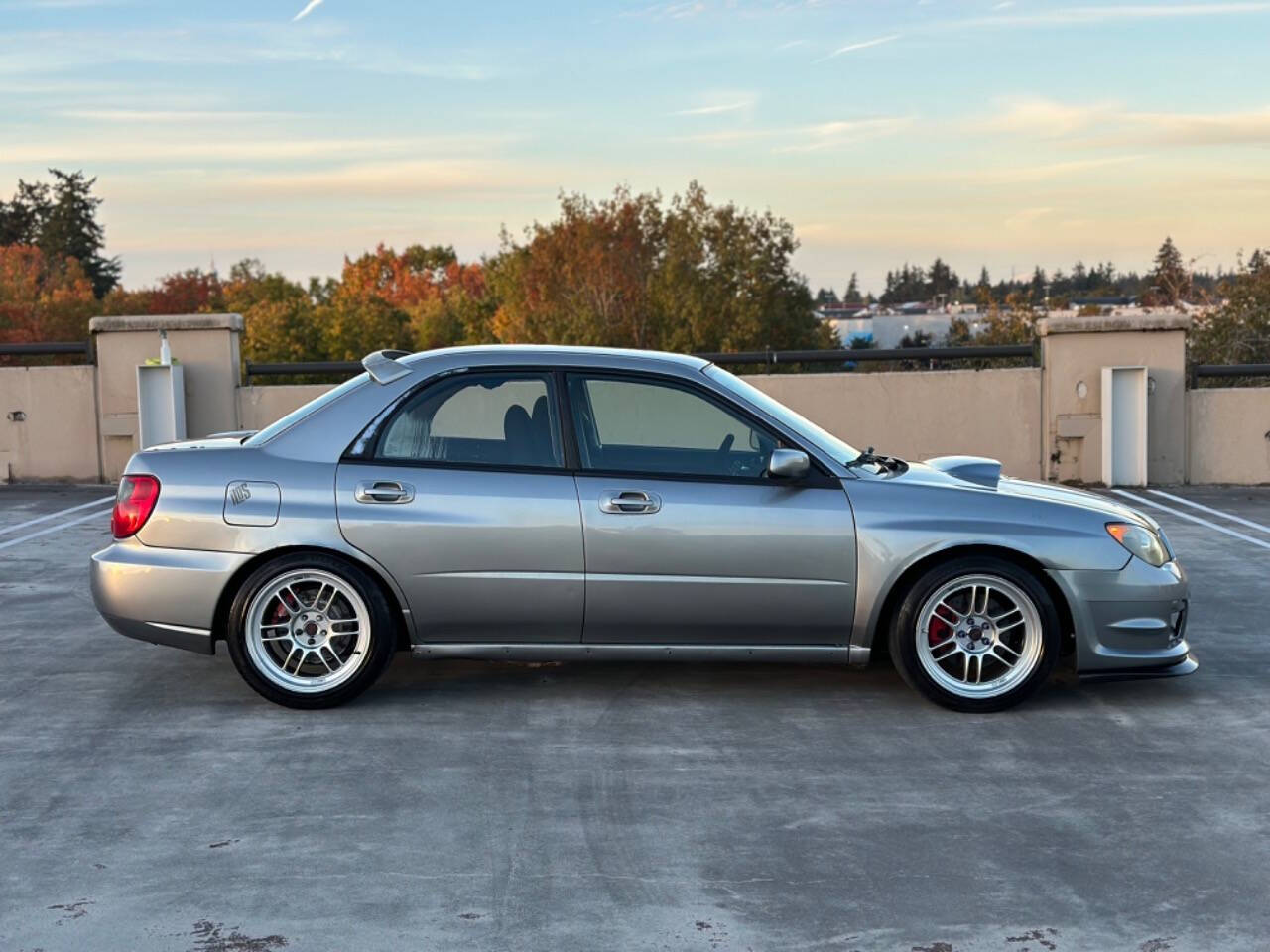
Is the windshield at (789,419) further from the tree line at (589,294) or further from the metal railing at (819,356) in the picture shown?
the tree line at (589,294)

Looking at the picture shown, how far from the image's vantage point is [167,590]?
20.9ft

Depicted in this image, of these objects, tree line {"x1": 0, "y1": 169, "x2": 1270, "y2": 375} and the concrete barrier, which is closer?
the concrete barrier

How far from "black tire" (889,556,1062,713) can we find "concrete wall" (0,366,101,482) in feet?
35.1

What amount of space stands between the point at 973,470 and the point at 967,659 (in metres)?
1.02

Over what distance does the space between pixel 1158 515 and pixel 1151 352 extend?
2561 mm

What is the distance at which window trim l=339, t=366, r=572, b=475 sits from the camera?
6.40m

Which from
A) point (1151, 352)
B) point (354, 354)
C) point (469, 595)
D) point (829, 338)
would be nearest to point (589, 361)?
point (469, 595)

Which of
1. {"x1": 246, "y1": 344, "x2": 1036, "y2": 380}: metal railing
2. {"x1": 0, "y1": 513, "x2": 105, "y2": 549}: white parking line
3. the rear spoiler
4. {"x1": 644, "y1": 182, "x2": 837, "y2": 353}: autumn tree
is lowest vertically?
{"x1": 0, "y1": 513, "x2": 105, "y2": 549}: white parking line

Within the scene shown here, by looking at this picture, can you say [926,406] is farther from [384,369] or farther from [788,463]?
[384,369]

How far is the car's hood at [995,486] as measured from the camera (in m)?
6.49

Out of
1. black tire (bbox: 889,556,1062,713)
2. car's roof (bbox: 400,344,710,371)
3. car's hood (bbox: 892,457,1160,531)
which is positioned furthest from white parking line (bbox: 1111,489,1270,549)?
car's roof (bbox: 400,344,710,371)

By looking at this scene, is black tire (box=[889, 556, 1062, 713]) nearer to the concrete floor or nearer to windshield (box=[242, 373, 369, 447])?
the concrete floor

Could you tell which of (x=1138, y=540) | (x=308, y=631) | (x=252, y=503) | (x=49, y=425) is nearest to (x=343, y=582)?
(x=308, y=631)

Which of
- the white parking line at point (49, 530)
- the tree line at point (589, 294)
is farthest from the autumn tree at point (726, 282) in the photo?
the white parking line at point (49, 530)
